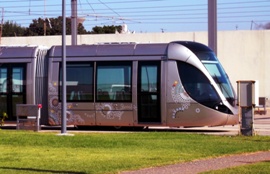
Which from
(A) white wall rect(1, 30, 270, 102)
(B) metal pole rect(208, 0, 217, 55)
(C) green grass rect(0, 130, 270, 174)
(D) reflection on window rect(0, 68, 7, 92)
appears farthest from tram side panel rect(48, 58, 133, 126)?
(A) white wall rect(1, 30, 270, 102)

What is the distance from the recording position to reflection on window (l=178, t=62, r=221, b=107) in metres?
25.8

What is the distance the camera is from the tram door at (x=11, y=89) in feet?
92.7

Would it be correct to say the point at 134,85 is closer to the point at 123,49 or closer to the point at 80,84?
the point at 123,49

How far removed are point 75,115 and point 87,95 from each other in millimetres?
932

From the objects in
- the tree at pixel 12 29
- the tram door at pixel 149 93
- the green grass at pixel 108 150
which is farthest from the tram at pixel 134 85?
the tree at pixel 12 29

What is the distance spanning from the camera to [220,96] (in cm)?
2591

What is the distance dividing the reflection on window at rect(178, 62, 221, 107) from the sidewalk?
28.4 feet

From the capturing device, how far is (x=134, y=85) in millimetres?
26484

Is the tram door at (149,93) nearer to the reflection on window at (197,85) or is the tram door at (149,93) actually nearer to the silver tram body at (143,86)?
the silver tram body at (143,86)

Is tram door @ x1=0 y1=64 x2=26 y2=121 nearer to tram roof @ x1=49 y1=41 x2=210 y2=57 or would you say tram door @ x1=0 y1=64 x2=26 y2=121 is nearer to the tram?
the tram

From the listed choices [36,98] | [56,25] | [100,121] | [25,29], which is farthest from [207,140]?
[25,29]

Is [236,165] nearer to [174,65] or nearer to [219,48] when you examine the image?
[174,65]

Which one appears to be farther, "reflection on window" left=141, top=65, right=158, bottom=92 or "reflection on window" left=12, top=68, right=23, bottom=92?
"reflection on window" left=12, top=68, right=23, bottom=92

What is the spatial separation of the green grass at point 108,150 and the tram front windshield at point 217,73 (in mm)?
4014
